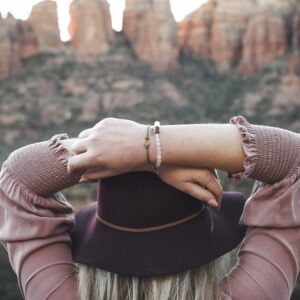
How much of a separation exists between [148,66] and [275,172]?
2503 centimetres

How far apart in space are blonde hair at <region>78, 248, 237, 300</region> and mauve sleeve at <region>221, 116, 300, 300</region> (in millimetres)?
26

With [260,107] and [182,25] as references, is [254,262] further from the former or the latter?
[182,25]

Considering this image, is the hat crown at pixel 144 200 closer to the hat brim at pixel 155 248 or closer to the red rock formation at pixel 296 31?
the hat brim at pixel 155 248

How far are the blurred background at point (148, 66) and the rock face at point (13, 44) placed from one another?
0.04 m

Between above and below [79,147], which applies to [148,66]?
below

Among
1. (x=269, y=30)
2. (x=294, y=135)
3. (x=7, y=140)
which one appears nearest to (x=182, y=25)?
(x=269, y=30)

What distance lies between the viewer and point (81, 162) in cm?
83

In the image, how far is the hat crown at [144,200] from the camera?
0.87 m

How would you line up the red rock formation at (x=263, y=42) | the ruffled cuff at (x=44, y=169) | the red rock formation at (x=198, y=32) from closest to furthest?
the ruffled cuff at (x=44, y=169), the red rock formation at (x=263, y=42), the red rock formation at (x=198, y=32)

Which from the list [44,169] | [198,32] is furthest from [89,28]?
[44,169]

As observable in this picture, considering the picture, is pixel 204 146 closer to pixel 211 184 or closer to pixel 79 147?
pixel 211 184

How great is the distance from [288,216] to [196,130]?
0.18 m

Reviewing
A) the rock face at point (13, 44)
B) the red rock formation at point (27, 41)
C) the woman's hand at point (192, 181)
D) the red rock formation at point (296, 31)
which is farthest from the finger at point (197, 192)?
the red rock formation at point (296, 31)

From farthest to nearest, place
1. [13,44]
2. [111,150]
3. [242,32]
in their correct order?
[242,32] < [13,44] < [111,150]
